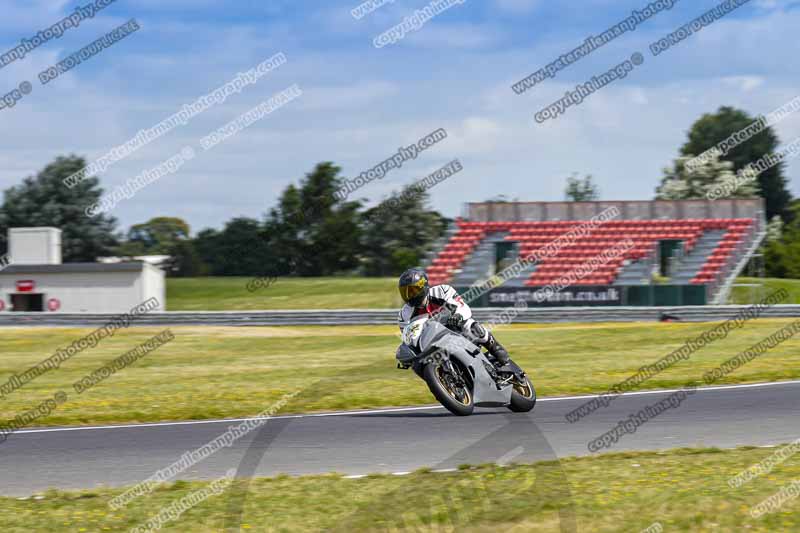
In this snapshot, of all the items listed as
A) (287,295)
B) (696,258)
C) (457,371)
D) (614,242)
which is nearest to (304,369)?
(457,371)

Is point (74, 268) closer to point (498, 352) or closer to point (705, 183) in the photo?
point (498, 352)

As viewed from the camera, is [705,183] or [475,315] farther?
[705,183]

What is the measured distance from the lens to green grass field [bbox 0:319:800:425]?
1259cm

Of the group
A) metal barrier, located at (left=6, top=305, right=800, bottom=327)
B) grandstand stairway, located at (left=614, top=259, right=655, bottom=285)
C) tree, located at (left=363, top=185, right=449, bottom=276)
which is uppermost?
tree, located at (left=363, top=185, right=449, bottom=276)

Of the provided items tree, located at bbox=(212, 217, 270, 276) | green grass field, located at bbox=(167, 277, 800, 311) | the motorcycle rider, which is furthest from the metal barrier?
tree, located at bbox=(212, 217, 270, 276)

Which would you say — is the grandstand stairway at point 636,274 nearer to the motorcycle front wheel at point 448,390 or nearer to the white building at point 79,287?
the white building at point 79,287

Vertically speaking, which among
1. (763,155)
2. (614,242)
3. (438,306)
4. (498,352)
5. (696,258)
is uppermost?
(763,155)

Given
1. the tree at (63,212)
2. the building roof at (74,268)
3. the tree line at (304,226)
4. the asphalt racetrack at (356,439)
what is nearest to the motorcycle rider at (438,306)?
the asphalt racetrack at (356,439)

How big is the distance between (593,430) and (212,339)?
61.8 feet

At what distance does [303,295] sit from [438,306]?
39048mm

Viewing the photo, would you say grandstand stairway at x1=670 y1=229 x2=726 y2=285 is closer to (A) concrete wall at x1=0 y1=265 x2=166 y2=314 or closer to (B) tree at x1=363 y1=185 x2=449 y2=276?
(A) concrete wall at x1=0 y1=265 x2=166 y2=314

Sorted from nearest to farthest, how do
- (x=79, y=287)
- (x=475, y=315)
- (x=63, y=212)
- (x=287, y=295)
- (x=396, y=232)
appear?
1. (x=475, y=315)
2. (x=79, y=287)
3. (x=287, y=295)
4. (x=396, y=232)
5. (x=63, y=212)

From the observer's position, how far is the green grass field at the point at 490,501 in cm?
455

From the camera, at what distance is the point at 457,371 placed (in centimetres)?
1007
